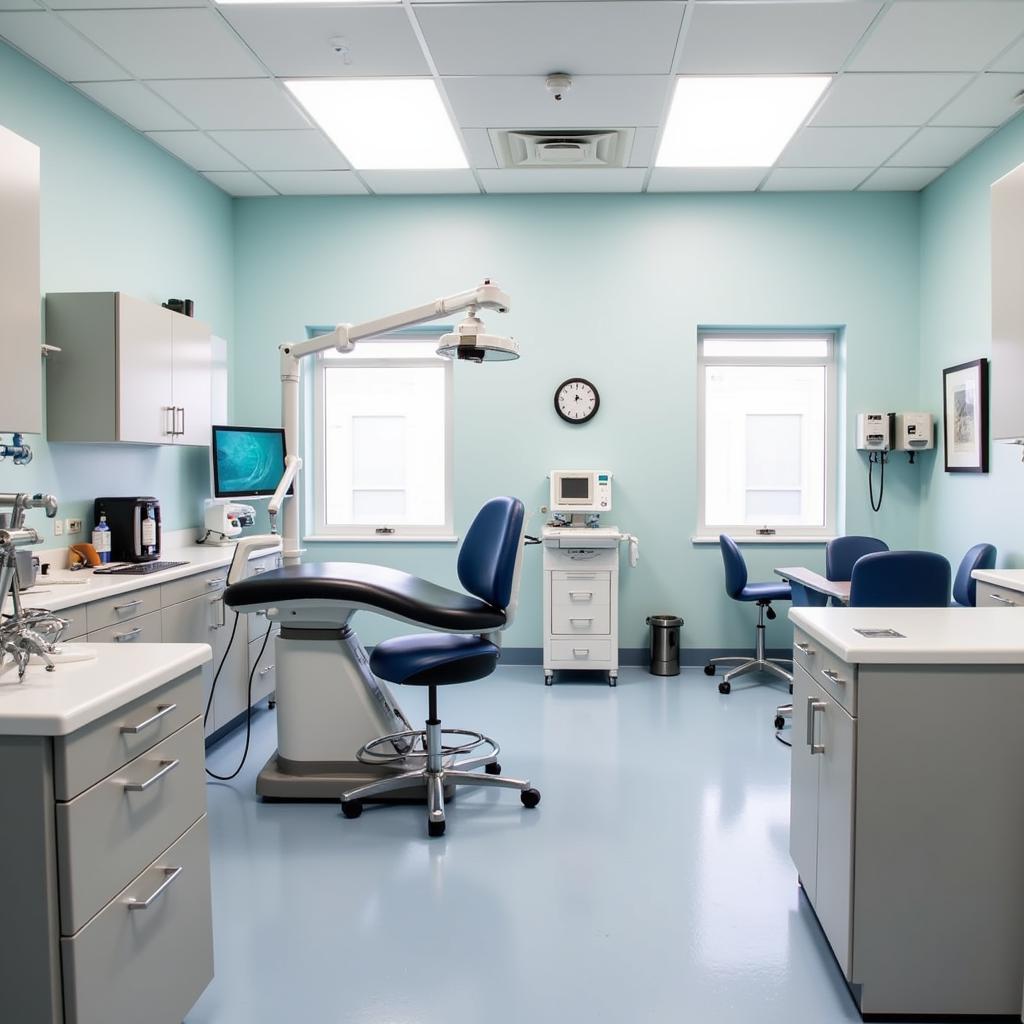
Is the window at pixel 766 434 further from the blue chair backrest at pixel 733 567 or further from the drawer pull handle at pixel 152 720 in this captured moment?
the drawer pull handle at pixel 152 720

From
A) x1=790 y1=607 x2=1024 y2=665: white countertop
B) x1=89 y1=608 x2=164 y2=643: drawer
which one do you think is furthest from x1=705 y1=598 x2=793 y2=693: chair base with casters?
x1=89 y1=608 x2=164 y2=643: drawer

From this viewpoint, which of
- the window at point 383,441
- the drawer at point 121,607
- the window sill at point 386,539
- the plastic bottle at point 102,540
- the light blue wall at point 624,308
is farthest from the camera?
the window at point 383,441

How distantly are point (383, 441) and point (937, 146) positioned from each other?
11.9 feet

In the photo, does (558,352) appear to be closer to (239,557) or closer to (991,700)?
(239,557)

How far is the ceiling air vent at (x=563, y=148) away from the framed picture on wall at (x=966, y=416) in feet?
7.23

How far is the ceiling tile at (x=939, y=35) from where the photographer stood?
2.91 m

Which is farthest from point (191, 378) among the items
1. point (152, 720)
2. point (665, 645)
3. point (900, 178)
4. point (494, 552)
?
point (900, 178)

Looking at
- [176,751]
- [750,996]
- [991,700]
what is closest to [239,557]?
[176,751]

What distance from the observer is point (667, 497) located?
16.5 ft

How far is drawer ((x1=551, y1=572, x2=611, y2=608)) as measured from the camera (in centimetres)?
459

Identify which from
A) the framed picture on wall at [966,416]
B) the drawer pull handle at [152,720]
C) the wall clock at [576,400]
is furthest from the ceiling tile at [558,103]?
the drawer pull handle at [152,720]

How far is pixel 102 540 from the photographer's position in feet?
11.1

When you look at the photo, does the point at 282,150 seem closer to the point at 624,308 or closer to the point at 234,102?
the point at 234,102

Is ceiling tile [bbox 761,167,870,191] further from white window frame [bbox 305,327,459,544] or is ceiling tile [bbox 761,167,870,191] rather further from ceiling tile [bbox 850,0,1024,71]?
white window frame [bbox 305,327,459,544]
